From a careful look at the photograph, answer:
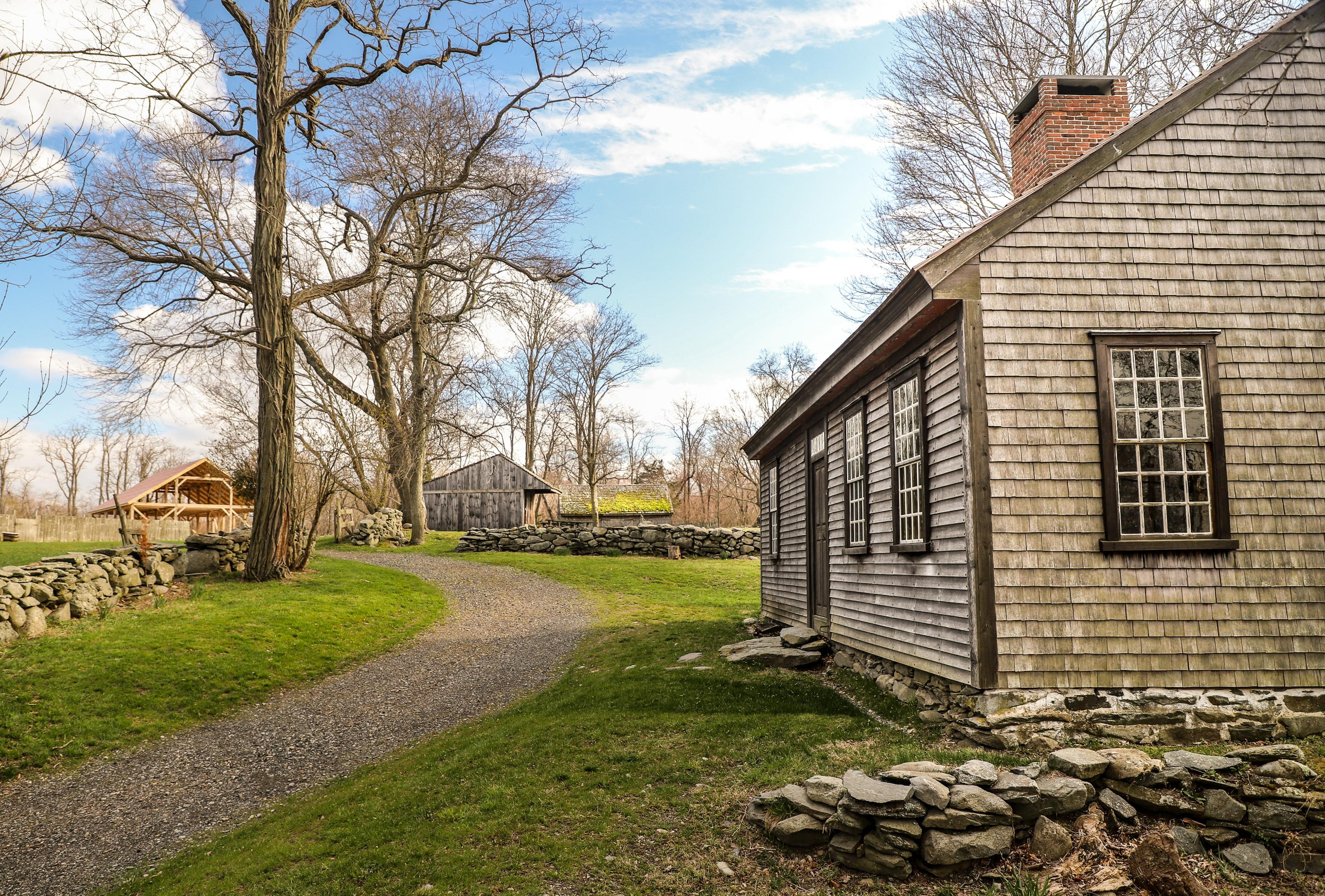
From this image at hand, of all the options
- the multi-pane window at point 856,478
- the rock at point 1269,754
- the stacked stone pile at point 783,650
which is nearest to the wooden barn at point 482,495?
the stacked stone pile at point 783,650

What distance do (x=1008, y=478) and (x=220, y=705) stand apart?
10809mm

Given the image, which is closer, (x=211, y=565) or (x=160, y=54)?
(x=160, y=54)

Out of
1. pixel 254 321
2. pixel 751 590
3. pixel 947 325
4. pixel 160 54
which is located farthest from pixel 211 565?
pixel 947 325

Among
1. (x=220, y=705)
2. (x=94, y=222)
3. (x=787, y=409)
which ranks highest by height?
(x=94, y=222)

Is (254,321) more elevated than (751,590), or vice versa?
(254,321)

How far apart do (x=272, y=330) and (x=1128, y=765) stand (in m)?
18.2

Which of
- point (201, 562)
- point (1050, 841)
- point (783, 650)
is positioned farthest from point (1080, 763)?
point (201, 562)

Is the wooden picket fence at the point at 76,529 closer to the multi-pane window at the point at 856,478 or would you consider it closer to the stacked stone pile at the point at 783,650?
the stacked stone pile at the point at 783,650

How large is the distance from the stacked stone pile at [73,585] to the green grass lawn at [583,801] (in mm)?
6653

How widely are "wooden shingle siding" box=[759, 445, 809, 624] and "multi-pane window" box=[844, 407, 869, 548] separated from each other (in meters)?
2.43

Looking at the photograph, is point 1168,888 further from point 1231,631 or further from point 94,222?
point 94,222

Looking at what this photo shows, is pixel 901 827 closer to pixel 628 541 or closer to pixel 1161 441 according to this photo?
pixel 1161 441

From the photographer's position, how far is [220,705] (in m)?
10.9

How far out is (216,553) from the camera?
17453 millimetres
